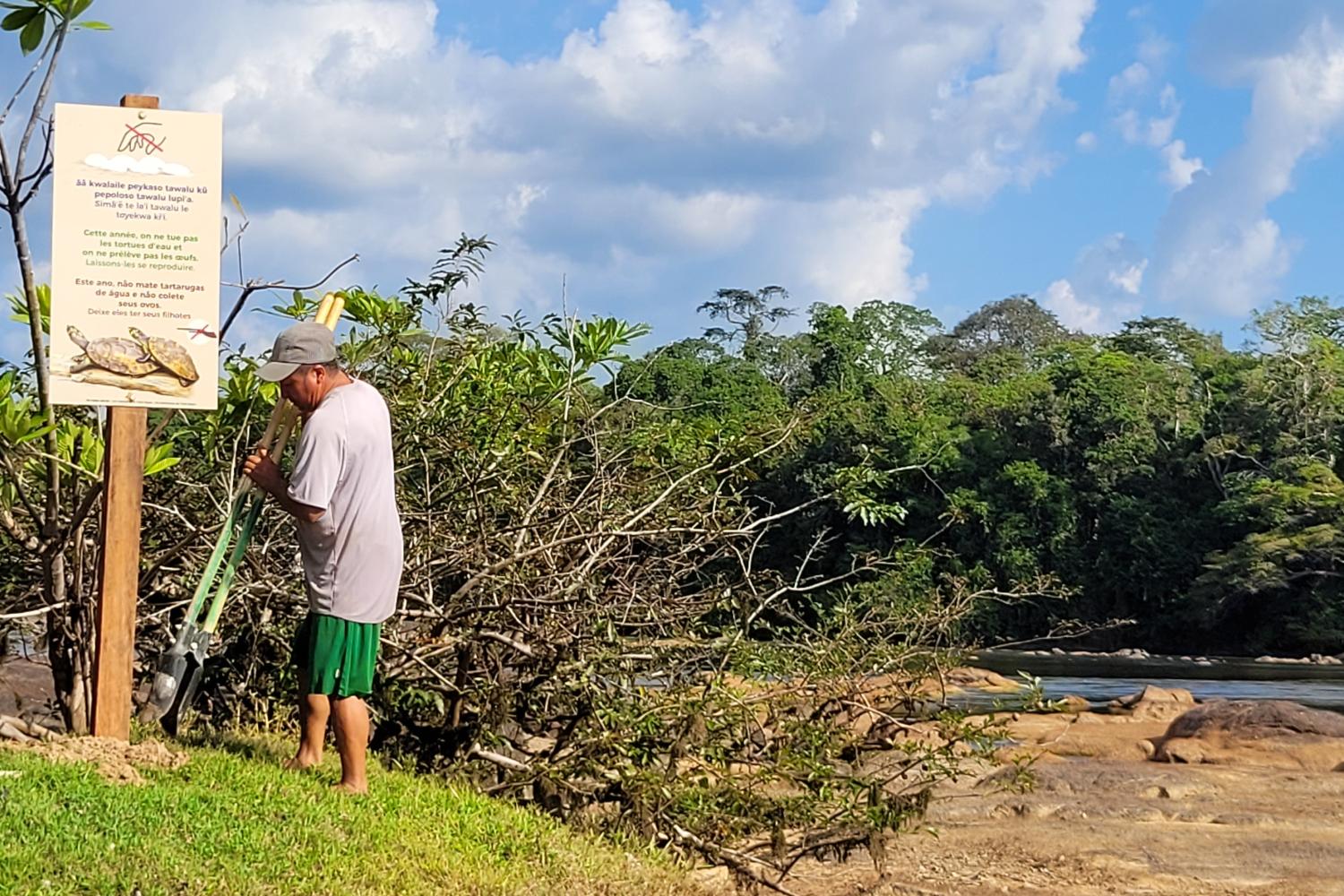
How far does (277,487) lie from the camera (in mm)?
6270

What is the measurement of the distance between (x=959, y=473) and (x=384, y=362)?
4262 cm

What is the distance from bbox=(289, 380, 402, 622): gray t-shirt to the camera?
6270mm

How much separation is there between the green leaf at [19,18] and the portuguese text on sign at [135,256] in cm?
39

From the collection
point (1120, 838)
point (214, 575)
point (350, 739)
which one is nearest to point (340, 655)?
point (350, 739)

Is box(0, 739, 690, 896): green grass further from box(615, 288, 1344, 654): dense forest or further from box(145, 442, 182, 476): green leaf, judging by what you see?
box(615, 288, 1344, 654): dense forest

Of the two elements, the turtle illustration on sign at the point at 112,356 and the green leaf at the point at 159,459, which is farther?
the green leaf at the point at 159,459

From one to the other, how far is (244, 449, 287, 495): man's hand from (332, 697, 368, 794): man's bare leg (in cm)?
84

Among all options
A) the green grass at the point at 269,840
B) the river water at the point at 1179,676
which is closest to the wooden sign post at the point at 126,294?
the green grass at the point at 269,840

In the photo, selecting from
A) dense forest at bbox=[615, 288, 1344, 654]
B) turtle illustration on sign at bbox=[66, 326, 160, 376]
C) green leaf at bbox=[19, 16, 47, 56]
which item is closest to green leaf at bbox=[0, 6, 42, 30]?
green leaf at bbox=[19, 16, 47, 56]

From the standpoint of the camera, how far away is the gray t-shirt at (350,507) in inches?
247

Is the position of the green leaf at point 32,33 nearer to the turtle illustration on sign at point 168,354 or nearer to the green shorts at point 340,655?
the turtle illustration on sign at point 168,354

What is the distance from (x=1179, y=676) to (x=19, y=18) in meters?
33.1

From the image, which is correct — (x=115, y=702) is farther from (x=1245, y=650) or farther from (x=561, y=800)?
(x=1245, y=650)

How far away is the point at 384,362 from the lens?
29.0 ft
